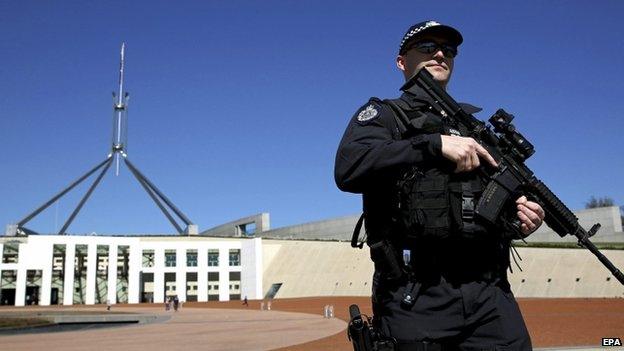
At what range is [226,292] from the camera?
185 ft

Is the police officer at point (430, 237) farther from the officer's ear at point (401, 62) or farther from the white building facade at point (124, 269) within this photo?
the white building facade at point (124, 269)

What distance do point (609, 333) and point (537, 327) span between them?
2.74 m

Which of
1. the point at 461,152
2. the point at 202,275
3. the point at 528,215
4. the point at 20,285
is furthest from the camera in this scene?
the point at 202,275

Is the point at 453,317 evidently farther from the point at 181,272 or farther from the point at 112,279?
the point at 181,272

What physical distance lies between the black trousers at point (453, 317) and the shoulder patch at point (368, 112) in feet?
2.60

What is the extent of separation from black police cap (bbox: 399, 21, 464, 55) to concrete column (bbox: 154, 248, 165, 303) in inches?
2162

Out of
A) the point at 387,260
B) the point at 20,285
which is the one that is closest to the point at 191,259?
the point at 20,285

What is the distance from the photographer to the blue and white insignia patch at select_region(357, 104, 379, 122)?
2.68 m

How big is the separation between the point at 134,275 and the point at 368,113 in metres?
55.2

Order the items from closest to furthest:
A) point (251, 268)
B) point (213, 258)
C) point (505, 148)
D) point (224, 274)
Result: point (505, 148) → point (251, 268) → point (224, 274) → point (213, 258)

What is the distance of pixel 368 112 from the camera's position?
2.72m

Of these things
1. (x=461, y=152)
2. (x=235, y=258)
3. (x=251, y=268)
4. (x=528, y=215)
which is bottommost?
(x=528, y=215)

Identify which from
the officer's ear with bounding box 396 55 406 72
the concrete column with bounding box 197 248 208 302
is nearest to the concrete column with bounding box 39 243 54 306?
the concrete column with bounding box 197 248 208 302

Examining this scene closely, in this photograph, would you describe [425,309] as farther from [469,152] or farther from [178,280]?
[178,280]
